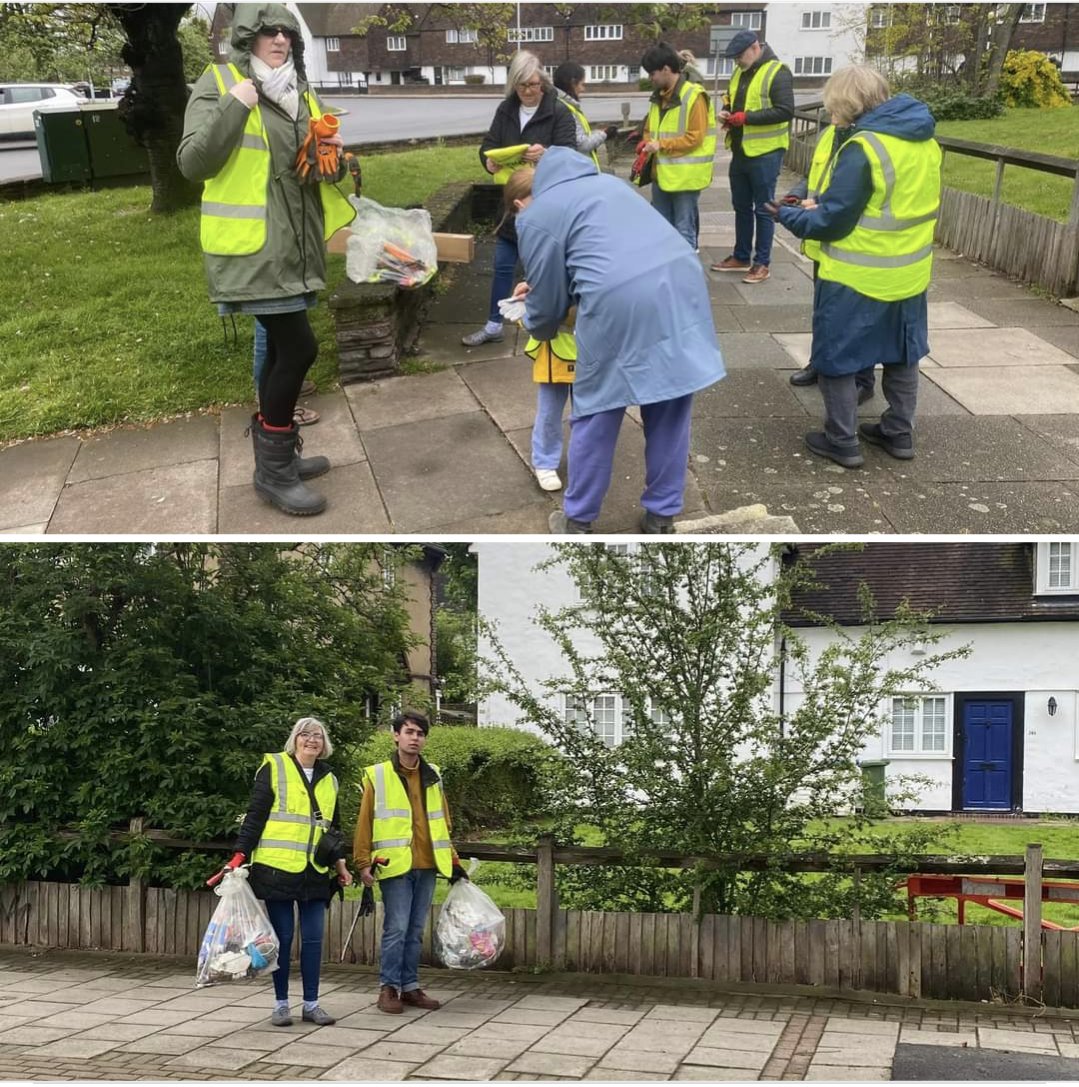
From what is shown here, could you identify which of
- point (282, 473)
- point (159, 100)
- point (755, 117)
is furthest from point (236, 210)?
point (159, 100)

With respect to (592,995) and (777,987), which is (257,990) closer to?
(592,995)

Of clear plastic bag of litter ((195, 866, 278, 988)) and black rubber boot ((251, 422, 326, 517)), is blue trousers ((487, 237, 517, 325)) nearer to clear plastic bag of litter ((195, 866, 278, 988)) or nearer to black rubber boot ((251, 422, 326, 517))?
black rubber boot ((251, 422, 326, 517))

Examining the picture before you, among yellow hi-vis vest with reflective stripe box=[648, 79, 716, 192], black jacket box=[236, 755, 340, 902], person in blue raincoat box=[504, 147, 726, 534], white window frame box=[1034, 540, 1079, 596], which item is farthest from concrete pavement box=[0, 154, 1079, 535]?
white window frame box=[1034, 540, 1079, 596]

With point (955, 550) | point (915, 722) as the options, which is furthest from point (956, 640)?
point (955, 550)

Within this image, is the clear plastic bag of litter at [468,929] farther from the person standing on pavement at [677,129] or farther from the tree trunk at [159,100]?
the tree trunk at [159,100]

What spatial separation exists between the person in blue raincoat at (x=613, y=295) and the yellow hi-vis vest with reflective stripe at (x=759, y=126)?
161 inches

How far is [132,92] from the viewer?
12141 mm

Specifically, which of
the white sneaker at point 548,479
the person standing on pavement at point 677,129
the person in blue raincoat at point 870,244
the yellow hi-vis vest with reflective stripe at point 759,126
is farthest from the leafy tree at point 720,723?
the yellow hi-vis vest with reflective stripe at point 759,126

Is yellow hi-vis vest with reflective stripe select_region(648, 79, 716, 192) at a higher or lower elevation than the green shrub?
higher

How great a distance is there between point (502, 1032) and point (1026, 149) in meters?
15.4

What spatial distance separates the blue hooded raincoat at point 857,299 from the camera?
5.39 meters

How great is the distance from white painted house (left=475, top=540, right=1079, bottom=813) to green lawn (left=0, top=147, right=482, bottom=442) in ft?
21.7

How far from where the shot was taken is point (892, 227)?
18.1ft

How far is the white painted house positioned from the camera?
15984mm
